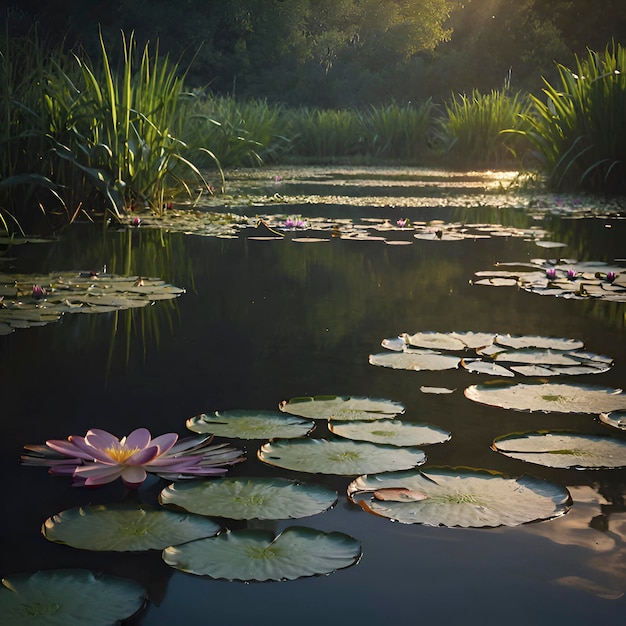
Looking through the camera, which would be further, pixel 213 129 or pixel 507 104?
pixel 507 104

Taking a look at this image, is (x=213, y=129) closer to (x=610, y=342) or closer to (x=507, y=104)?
(x=507, y=104)

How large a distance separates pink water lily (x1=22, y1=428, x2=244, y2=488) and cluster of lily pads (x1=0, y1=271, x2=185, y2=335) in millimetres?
1003

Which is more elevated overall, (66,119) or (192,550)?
(66,119)

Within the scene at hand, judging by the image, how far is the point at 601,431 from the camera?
1554mm

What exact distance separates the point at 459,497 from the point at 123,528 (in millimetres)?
440

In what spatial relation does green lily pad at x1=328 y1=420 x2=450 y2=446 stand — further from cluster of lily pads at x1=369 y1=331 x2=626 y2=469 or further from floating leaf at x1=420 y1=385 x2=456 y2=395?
floating leaf at x1=420 y1=385 x2=456 y2=395

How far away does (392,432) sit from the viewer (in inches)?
58.6

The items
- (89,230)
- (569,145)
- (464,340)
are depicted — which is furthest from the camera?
(569,145)

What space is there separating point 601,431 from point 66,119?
3.67m

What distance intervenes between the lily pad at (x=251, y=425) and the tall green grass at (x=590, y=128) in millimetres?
5399

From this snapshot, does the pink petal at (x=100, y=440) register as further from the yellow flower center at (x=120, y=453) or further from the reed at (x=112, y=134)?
the reed at (x=112, y=134)

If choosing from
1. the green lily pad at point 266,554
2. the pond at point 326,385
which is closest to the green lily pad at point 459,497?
the pond at point 326,385

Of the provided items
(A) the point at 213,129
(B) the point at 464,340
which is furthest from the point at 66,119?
(A) the point at 213,129

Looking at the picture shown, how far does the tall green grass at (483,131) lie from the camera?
36.3 ft
